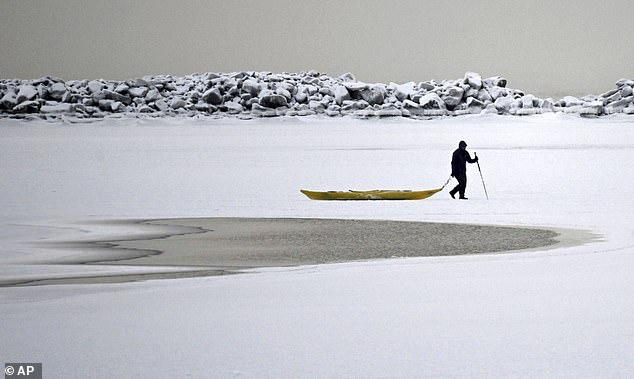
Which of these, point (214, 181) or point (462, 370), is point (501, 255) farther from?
point (214, 181)

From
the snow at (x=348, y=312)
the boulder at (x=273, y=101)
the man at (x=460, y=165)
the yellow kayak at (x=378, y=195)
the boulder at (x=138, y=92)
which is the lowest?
the snow at (x=348, y=312)

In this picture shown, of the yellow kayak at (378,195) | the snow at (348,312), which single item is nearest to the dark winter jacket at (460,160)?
the yellow kayak at (378,195)

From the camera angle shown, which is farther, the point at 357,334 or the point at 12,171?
the point at 12,171

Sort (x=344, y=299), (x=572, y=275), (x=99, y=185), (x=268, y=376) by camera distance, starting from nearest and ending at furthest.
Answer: (x=268, y=376), (x=344, y=299), (x=572, y=275), (x=99, y=185)

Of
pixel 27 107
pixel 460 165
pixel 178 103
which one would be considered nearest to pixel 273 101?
pixel 178 103

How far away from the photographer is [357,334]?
9.16 metres

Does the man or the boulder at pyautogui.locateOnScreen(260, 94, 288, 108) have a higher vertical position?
the boulder at pyautogui.locateOnScreen(260, 94, 288, 108)

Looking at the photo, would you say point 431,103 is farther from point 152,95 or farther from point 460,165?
point 460,165

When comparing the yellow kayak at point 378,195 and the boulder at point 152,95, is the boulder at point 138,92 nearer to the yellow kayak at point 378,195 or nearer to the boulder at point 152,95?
the boulder at point 152,95

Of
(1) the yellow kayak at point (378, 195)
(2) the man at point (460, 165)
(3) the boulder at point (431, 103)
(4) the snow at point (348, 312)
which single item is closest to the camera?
(4) the snow at point (348, 312)

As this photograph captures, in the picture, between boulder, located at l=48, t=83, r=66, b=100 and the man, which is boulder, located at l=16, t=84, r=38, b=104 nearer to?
boulder, located at l=48, t=83, r=66, b=100

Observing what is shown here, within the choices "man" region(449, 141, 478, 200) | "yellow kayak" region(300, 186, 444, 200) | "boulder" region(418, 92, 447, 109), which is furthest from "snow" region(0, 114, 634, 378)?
"boulder" region(418, 92, 447, 109)

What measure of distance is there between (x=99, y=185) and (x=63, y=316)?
64.7 ft

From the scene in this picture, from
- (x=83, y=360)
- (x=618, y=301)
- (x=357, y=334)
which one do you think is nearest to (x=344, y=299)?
(x=357, y=334)
